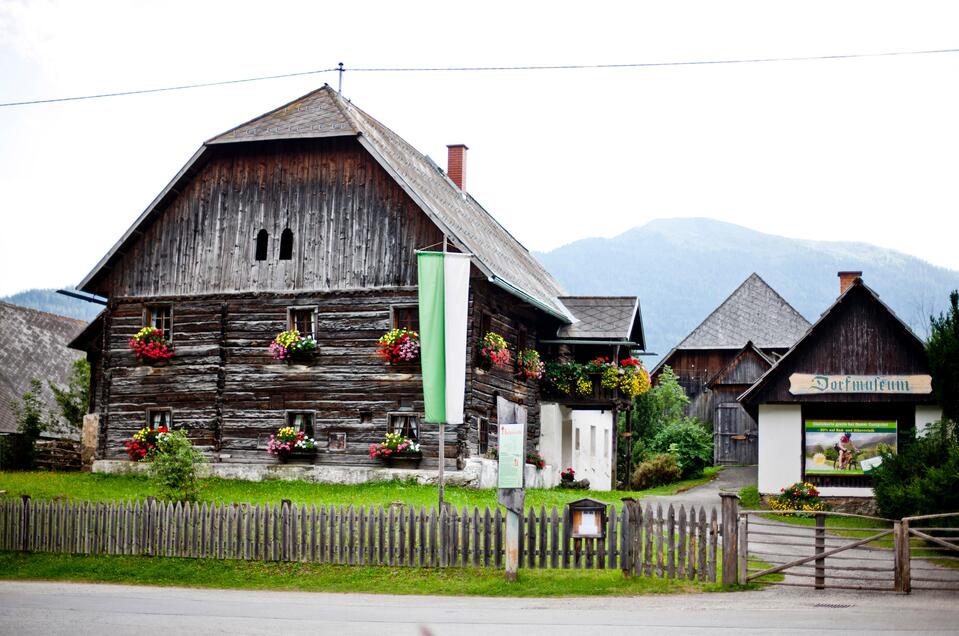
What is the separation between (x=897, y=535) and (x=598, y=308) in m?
22.9

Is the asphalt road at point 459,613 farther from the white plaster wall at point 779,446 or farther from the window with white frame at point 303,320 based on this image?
the white plaster wall at point 779,446

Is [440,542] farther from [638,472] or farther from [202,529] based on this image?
[638,472]

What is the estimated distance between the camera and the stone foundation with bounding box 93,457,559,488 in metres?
29.8

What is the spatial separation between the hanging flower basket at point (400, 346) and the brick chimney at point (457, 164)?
1361 cm

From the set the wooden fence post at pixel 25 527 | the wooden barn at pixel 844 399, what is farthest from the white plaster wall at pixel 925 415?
the wooden fence post at pixel 25 527

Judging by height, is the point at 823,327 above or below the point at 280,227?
below

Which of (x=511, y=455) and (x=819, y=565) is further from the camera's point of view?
(x=511, y=455)

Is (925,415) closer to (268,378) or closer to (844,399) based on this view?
(844,399)

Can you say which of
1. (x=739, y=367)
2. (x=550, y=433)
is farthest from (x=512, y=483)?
(x=739, y=367)

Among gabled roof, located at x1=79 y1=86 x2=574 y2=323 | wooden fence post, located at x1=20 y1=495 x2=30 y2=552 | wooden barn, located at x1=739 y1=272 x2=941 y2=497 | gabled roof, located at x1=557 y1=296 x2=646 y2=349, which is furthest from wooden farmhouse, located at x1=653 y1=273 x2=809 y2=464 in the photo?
wooden fence post, located at x1=20 y1=495 x2=30 y2=552

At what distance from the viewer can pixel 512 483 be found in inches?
720

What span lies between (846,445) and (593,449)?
12023mm

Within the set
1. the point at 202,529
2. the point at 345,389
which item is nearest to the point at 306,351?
the point at 345,389

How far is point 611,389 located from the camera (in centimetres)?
3778
